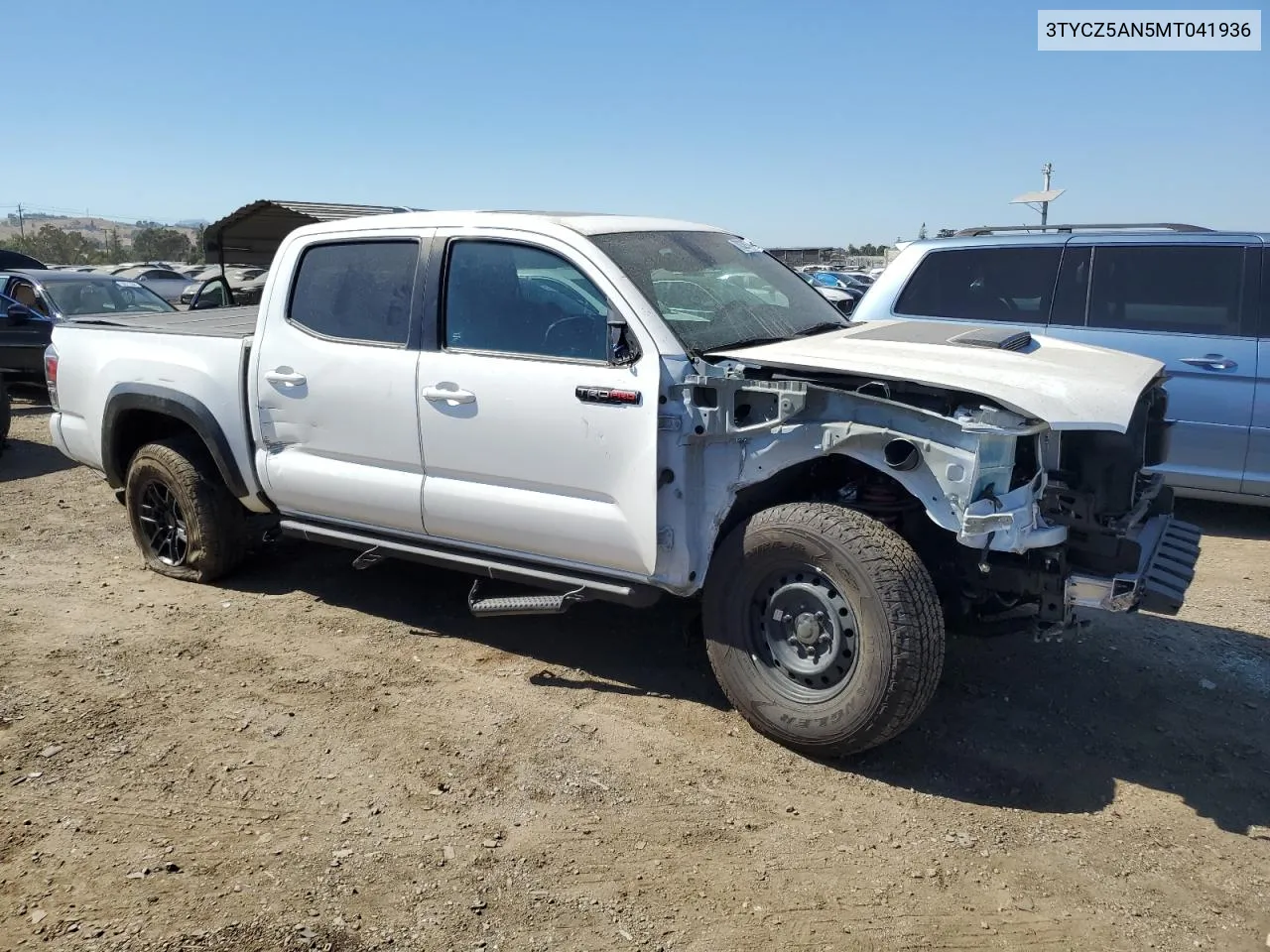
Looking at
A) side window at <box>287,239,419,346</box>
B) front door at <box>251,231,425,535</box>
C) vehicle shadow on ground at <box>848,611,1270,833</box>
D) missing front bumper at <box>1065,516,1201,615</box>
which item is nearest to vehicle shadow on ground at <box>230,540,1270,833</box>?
vehicle shadow on ground at <box>848,611,1270,833</box>

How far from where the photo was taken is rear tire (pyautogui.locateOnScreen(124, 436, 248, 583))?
5.53 m

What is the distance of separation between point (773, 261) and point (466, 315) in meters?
1.67

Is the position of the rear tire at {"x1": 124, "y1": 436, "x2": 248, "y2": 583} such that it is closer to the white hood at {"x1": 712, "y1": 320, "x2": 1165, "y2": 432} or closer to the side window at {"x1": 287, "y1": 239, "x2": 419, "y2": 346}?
the side window at {"x1": 287, "y1": 239, "x2": 419, "y2": 346}

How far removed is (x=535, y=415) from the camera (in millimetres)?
4148

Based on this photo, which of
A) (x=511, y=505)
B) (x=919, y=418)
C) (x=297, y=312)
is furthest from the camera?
(x=297, y=312)

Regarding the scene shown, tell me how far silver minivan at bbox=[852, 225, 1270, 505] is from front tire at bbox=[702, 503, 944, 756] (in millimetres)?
3511

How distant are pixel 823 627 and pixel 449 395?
1.83m

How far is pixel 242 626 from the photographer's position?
5.20m

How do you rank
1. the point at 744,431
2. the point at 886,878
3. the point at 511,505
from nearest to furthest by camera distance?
1. the point at 886,878
2. the point at 744,431
3. the point at 511,505

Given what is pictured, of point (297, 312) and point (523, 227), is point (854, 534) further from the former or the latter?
point (297, 312)

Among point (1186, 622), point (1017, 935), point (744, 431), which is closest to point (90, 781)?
point (744, 431)

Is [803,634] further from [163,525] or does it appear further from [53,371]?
[53,371]

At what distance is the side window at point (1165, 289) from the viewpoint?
260 inches

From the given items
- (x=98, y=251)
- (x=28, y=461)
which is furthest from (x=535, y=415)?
(x=98, y=251)
